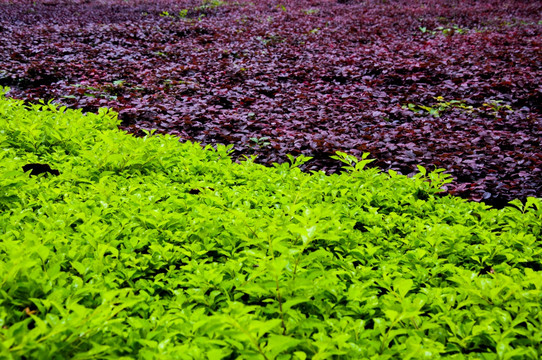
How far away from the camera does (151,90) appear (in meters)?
7.27

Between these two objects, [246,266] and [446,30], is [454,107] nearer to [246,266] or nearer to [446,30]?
[246,266]

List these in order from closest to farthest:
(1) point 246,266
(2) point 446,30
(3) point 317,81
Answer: (1) point 246,266
(3) point 317,81
(2) point 446,30

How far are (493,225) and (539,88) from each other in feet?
18.3

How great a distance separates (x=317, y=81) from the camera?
7.89 m

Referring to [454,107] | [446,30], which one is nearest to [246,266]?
[454,107]

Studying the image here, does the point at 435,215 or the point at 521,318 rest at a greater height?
the point at 521,318

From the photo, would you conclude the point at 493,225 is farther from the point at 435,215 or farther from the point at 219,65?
the point at 219,65

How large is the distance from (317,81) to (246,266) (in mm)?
6570

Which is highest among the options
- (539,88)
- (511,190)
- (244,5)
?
(244,5)

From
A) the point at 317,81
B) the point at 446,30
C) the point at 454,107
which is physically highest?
the point at 446,30

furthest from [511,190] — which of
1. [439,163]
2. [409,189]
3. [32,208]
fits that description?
[32,208]

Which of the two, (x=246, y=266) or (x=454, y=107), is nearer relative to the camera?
(x=246, y=266)

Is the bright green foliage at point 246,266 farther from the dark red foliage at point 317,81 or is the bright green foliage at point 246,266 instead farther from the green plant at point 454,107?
the green plant at point 454,107

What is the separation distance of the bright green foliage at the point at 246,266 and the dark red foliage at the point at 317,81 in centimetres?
174
